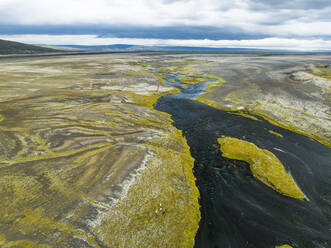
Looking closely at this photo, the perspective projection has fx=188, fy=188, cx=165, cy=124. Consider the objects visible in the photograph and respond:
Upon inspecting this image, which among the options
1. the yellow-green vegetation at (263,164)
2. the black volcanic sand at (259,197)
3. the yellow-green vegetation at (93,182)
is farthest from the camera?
the yellow-green vegetation at (263,164)

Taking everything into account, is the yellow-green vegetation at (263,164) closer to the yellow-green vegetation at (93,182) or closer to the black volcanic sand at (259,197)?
the black volcanic sand at (259,197)

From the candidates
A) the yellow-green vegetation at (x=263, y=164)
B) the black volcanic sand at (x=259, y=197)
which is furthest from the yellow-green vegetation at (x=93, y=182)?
the yellow-green vegetation at (x=263, y=164)

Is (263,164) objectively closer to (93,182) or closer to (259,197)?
(259,197)

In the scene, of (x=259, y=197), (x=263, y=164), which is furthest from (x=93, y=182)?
(x=263, y=164)

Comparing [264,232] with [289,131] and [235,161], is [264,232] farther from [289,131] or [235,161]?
[289,131]

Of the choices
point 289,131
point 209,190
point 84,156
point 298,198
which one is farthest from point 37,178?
point 289,131

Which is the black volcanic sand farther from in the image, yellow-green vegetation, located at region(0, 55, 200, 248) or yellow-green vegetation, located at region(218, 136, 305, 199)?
yellow-green vegetation, located at region(0, 55, 200, 248)
